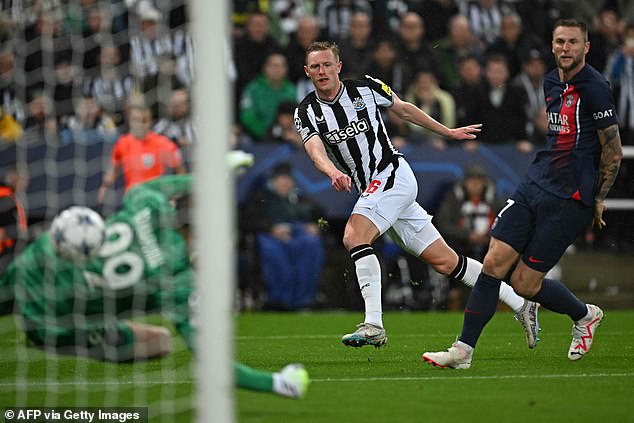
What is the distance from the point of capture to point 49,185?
12406 mm

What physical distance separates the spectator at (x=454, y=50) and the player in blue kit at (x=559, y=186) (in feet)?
24.7

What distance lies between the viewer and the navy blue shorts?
23.2 feet

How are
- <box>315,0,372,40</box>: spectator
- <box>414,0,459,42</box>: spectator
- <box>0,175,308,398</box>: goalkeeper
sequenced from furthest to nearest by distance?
<box>414,0,459,42</box>: spectator
<box>315,0,372,40</box>: spectator
<box>0,175,308,398</box>: goalkeeper

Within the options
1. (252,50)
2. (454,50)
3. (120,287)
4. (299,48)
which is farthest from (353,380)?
(454,50)

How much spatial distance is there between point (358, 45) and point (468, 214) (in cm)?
267

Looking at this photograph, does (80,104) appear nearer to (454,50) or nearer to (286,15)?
(286,15)

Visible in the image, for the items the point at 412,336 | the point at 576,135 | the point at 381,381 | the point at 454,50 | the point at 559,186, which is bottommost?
the point at 412,336

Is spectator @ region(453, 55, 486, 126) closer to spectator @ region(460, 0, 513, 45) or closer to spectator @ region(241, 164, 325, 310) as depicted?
spectator @ region(460, 0, 513, 45)

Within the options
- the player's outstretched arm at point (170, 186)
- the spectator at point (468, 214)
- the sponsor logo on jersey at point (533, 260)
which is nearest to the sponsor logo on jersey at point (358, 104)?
the sponsor logo on jersey at point (533, 260)

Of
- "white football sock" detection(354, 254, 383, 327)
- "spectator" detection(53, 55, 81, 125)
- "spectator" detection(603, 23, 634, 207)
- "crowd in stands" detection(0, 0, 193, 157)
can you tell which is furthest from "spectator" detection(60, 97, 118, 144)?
"spectator" detection(603, 23, 634, 207)

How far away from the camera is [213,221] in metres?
4.45

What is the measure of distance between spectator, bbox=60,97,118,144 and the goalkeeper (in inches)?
219

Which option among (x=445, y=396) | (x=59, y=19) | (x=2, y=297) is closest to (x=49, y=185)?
(x=59, y=19)

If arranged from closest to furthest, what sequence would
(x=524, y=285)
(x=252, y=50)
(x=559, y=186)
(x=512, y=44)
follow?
(x=559, y=186)
(x=524, y=285)
(x=252, y=50)
(x=512, y=44)
